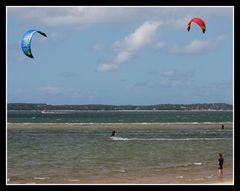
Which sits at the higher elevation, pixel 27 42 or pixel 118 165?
pixel 27 42

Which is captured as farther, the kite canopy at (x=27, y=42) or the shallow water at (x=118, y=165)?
the shallow water at (x=118, y=165)

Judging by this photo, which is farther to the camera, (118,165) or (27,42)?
(118,165)

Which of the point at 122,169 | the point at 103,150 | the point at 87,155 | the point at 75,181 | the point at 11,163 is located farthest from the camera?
the point at 103,150

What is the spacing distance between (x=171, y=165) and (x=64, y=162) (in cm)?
585

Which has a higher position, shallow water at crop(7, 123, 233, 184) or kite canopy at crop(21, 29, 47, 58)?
kite canopy at crop(21, 29, 47, 58)

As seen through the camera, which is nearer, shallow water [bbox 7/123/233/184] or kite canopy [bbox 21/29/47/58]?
kite canopy [bbox 21/29/47/58]

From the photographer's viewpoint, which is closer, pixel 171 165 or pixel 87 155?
pixel 171 165

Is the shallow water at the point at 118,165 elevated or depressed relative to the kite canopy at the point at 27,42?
depressed
